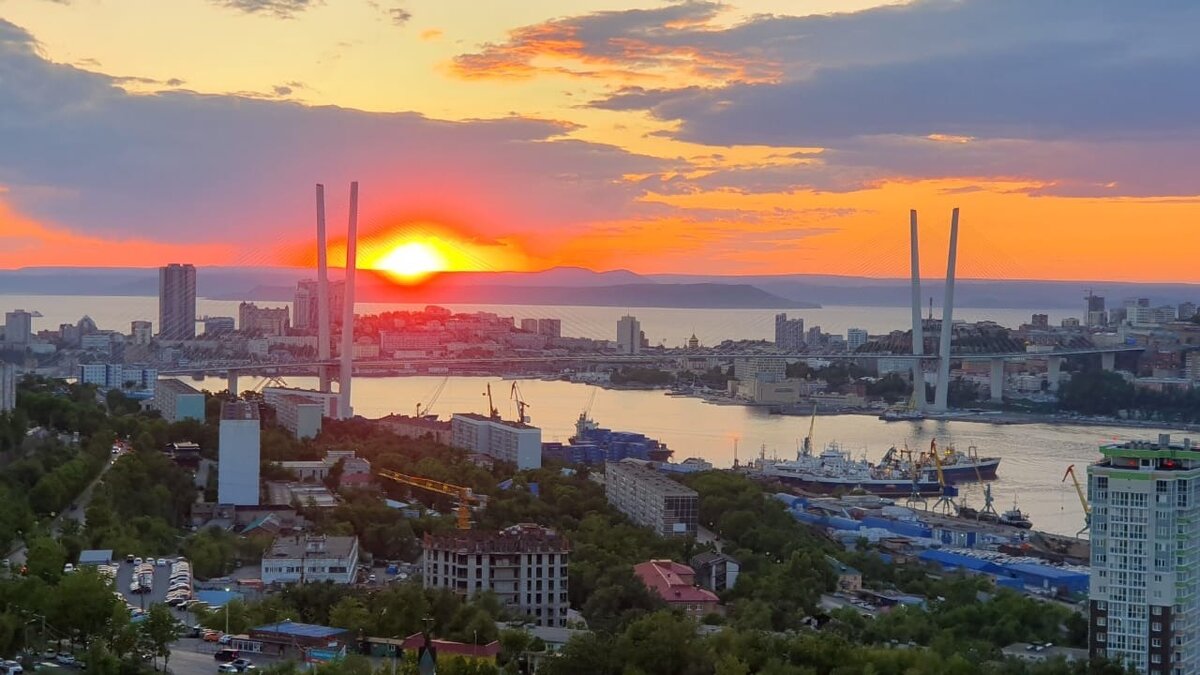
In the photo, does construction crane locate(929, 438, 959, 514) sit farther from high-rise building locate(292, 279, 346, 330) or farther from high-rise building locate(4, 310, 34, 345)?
high-rise building locate(4, 310, 34, 345)

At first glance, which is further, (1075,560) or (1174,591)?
(1075,560)

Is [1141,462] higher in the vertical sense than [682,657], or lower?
higher

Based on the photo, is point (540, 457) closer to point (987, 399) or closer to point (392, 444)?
point (392, 444)

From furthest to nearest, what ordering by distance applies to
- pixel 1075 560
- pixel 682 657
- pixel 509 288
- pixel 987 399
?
pixel 509 288 < pixel 987 399 < pixel 1075 560 < pixel 682 657

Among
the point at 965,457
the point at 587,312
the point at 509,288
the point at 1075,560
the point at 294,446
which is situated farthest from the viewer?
the point at 587,312

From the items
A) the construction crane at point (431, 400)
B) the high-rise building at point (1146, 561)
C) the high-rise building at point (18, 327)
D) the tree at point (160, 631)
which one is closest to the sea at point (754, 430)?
the construction crane at point (431, 400)

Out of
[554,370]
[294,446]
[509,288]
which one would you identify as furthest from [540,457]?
[509,288]

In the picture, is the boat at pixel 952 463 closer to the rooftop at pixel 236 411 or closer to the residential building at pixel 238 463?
the rooftop at pixel 236 411
